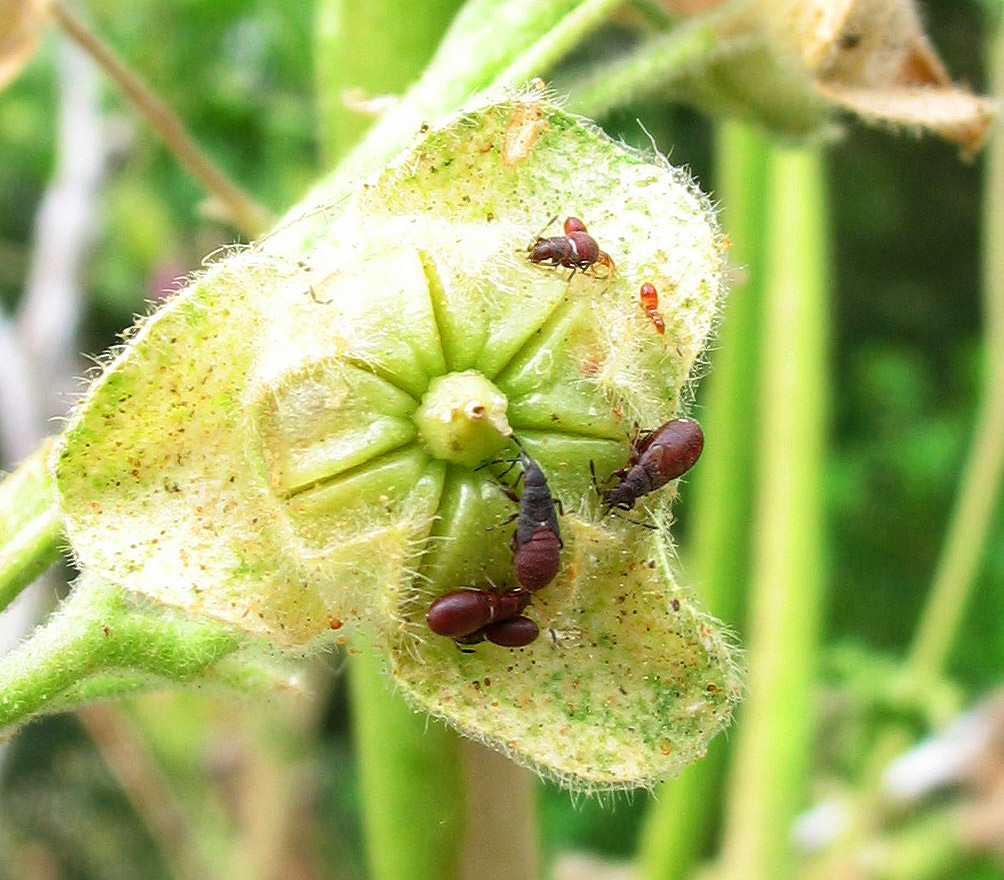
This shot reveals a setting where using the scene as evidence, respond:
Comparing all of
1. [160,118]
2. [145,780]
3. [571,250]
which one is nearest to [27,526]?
[571,250]

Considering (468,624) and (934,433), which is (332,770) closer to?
(934,433)

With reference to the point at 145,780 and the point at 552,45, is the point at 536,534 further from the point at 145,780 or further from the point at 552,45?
the point at 145,780

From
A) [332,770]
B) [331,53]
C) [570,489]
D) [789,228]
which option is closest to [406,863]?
[570,489]

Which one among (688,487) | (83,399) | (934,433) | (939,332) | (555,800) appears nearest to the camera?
(83,399)

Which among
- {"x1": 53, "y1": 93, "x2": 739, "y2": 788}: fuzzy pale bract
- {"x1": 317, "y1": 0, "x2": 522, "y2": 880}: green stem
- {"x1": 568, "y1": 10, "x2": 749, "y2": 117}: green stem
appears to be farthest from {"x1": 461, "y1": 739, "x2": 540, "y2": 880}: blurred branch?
{"x1": 568, "y1": 10, "x2": 749, "y2": 117}: green stem

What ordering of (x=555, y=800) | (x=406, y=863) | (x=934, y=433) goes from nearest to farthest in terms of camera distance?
1. (x=406, y=863)
2. (x=555, y=800)
3. (x=934, y=433)

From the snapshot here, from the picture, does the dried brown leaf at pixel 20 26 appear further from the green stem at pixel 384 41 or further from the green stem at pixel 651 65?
the green stem at pixel 651 65

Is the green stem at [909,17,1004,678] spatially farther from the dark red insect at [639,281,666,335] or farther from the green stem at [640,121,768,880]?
the dark red insect at [639,281,666,335]
